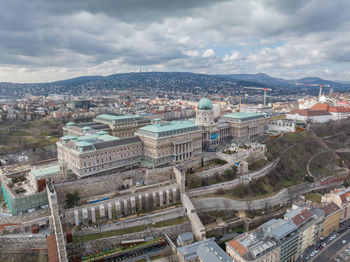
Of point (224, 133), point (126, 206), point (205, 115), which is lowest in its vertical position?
point (126, 206)

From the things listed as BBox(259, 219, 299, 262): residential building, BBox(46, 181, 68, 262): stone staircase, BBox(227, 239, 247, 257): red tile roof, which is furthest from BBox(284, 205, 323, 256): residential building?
BBox(46, 181, 68, 262): stone staircase

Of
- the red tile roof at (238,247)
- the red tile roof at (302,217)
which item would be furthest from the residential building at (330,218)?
the red tile roof at (238,247)

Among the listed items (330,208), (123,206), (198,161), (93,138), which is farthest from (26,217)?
(330,208)

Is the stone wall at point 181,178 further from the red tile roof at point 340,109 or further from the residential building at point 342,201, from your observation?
the red tile roof at point 340,109

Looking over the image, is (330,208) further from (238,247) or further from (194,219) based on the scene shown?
(194,219)

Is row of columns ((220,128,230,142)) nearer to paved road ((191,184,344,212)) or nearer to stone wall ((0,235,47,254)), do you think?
paved road ((191,184,344,212))

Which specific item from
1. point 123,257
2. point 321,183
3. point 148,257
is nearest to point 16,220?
point 123,257
